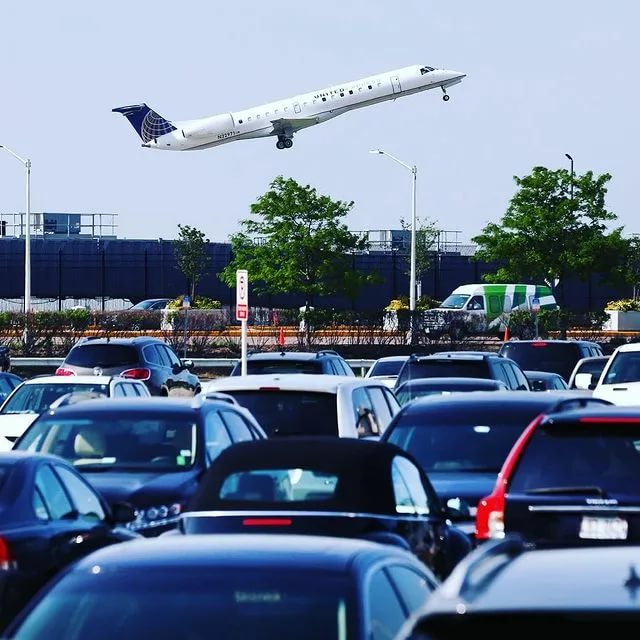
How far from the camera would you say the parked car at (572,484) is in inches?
396

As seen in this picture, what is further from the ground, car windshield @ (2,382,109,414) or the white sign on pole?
the white sign on pole

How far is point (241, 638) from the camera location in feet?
18.8

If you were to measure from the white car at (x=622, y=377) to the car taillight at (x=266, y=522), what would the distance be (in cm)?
1309

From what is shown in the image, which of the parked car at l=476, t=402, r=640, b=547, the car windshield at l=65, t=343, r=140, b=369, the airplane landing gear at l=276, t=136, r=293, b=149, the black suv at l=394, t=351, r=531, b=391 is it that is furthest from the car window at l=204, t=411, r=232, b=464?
the airplane landing gear at l=276, t=136, r=293, b=149

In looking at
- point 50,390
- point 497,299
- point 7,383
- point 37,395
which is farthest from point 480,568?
point 497,299

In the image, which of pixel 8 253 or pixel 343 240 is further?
pixel 8 253

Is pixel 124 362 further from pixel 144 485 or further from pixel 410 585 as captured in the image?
pixel 410 585

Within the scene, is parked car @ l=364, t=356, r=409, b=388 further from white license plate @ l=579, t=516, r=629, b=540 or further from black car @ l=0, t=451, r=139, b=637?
white license plate @ l=579, t=516, r=629, b=540

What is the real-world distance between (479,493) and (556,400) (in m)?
1.72

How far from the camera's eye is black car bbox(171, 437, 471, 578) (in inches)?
391

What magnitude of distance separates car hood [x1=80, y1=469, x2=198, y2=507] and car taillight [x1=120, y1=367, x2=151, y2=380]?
1803 centimetres

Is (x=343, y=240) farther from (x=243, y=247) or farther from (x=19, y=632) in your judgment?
(x=19, y=632)

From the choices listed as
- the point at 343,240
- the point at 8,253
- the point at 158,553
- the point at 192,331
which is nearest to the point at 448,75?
the point at 343,240

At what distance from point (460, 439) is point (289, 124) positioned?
78002 mm
